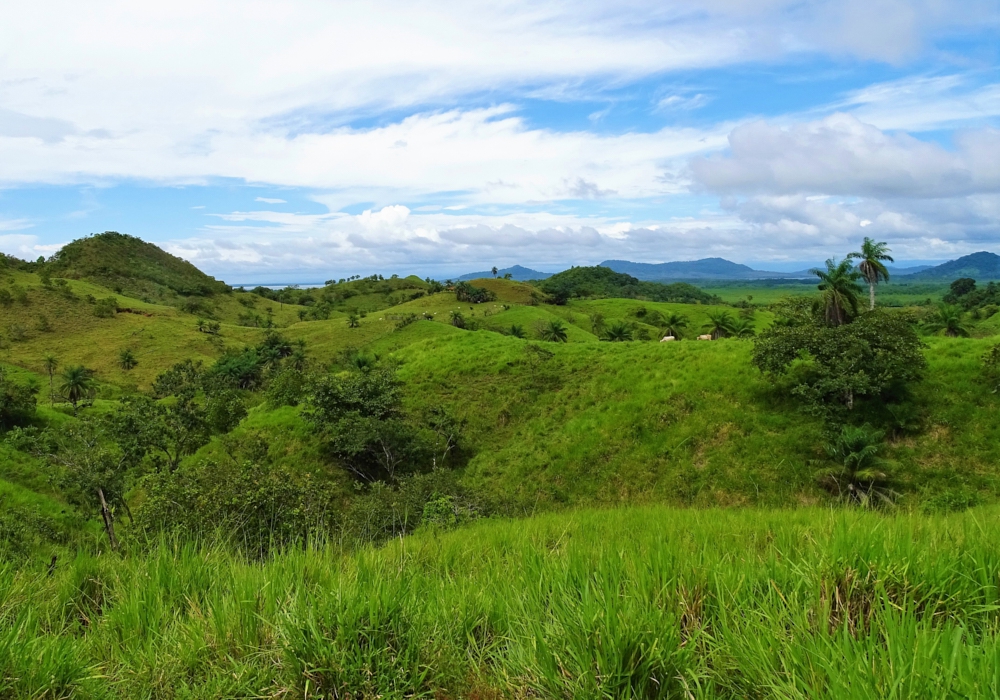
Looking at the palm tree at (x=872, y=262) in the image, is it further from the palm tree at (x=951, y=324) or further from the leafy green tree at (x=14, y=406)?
the leafy green tree at (x=14, y=406)

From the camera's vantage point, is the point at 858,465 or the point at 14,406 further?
the point at 14,406

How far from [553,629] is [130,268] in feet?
647

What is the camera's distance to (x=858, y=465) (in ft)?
61.5

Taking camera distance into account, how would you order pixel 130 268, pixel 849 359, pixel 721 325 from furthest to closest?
pixel 130 268
pixel 721 325
pixel 849 359

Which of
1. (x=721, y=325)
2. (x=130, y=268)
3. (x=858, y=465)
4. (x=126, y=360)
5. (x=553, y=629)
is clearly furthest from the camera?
(x=130, y=268)

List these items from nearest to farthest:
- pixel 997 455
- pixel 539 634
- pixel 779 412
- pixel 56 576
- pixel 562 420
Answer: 1. pixel 539 634
2. pixel 56 576
3. pixel 997 455
4. pixel 779 412
5. pixel 562 420

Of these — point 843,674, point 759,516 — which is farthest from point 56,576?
point 759,516

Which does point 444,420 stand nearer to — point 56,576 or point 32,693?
point 56,576

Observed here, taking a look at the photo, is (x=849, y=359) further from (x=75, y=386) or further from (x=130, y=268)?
(x=130, y=268)

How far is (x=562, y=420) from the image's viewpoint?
29297 millimetres

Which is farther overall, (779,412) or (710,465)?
(779,412)

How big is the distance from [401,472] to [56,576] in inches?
886

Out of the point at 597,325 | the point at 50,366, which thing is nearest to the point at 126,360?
the point at 50,366

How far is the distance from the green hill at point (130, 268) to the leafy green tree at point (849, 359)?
142202 millimetres
